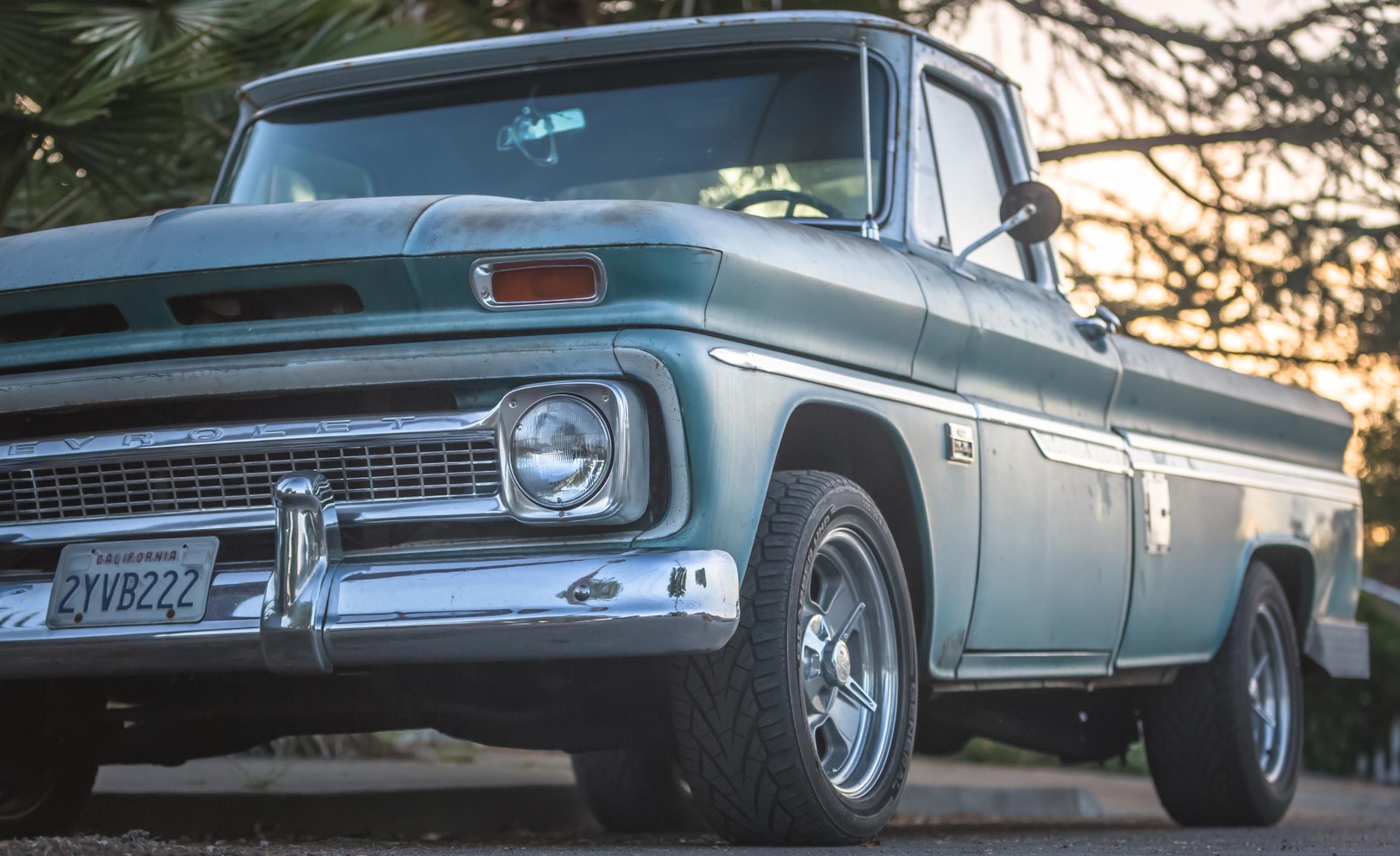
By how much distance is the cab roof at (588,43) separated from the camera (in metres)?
4.56

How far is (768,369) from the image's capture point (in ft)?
11.6

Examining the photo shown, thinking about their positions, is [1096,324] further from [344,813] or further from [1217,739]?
[344,813]

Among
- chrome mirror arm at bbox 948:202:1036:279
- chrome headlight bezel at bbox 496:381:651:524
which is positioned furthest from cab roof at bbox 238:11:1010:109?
chrome headlight bezel at bbox 496:381:651:524

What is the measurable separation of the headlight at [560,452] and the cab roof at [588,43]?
1521 millimetres

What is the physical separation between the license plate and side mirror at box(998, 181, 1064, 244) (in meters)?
2.27

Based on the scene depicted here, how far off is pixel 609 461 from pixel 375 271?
56 cm

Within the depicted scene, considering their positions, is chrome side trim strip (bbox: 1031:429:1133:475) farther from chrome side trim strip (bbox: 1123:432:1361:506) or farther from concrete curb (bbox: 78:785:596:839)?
concrete curb (bbox: 78:785:596:839)

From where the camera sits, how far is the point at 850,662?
3.88m

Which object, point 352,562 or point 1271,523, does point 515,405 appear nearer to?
point 352,562

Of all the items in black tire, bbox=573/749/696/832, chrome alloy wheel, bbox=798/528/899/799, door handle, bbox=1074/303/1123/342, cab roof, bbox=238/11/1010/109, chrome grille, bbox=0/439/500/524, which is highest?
cab roof, bbox=238/11/1010/109

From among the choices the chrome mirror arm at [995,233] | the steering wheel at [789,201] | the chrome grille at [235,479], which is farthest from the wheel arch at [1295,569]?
the chrome grille at [235,479]

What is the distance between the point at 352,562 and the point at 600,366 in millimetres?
565

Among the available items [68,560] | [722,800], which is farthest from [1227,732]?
[68,560]

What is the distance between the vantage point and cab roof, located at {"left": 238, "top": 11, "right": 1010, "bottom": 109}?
4.56 metres
